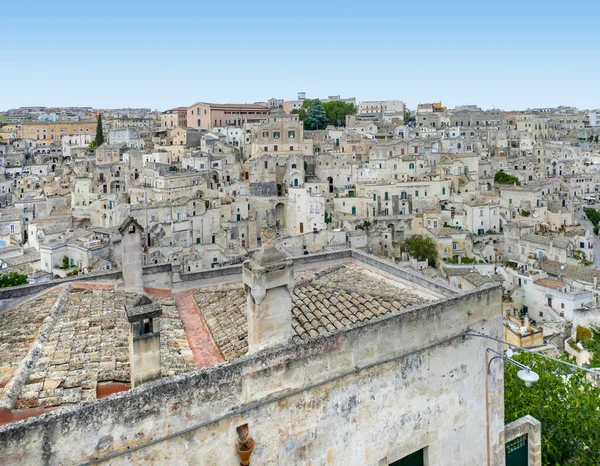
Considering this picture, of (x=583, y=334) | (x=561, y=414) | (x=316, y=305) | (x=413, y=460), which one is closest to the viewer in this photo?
(x=413, y=460)

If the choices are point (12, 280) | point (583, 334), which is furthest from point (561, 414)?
point (12, 280)

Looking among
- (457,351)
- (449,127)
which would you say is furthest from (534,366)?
(449,127)

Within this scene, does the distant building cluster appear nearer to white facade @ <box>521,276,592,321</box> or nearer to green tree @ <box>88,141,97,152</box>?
white facade @ <box>521,276,592,321</box>

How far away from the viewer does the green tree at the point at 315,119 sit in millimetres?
87438

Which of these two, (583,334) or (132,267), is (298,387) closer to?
(132,267)

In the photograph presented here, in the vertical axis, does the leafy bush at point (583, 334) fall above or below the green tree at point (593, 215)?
below

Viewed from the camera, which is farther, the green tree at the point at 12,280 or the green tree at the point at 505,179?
the green tree at the point at 505,179

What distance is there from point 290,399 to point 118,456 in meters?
2.25

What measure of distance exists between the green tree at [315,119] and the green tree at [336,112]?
219 inches

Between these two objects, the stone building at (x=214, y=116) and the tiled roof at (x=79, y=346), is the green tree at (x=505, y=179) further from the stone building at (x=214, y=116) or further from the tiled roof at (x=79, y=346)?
the tiled roof at (x=79, y=346)

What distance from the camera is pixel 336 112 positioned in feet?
310

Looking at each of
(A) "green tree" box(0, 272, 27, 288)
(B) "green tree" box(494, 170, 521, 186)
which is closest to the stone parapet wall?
(A) "green tree" box(0, 272, 27, 288)

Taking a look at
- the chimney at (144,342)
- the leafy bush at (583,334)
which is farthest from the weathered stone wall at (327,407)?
the leafy bush at (583,334)

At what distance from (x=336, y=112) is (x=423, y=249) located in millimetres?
50604
